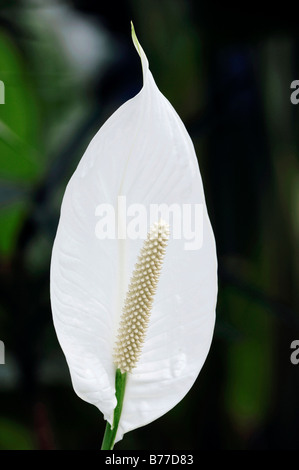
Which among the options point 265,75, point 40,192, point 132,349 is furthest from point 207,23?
point 132,349

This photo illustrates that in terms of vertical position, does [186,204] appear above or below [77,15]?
below

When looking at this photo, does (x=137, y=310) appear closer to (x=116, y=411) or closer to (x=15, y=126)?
(x=116, y=411)

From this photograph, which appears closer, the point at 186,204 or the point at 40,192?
the point at 186,204

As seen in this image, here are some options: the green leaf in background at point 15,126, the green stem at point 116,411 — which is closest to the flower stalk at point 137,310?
the green stem at point 116,411
